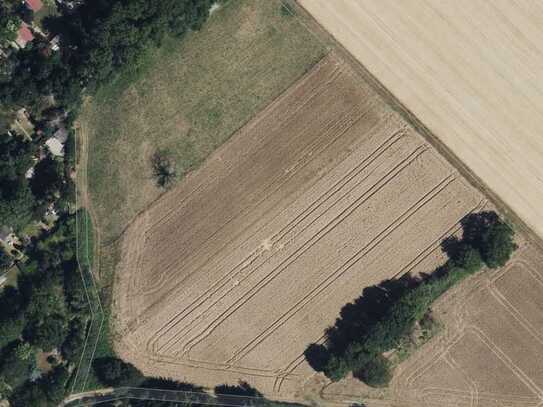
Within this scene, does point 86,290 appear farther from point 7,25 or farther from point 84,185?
point 7,25

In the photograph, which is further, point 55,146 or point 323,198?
point 323,198

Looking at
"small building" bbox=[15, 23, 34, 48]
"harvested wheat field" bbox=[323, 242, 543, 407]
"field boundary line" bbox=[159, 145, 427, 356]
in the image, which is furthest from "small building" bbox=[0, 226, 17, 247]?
"harvested wheat field" bbox=[323, 242, 543, 407]

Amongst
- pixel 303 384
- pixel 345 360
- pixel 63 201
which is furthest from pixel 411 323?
pixel 63 201

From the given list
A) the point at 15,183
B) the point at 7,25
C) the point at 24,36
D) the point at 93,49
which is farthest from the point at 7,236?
the point at 7,25

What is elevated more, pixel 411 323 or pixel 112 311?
pixel 112 311

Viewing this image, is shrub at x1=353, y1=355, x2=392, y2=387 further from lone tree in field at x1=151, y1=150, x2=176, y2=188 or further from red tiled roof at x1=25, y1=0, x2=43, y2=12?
red tiled roof at x1=25, y1=0, x2=43, y2=12

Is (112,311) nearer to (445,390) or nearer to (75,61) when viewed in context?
(75,61)

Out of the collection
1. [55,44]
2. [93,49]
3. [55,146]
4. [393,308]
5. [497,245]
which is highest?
[55,44]

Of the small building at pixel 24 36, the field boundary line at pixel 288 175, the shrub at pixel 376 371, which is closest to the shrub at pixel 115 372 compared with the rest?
the field boundary line at pixel 288 175
